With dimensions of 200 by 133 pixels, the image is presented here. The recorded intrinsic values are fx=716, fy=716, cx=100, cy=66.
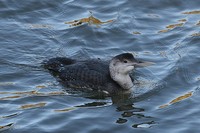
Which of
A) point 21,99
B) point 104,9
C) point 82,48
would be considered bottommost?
point 21,99

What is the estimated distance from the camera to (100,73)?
1406cm

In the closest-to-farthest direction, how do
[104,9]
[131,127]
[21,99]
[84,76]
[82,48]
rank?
[131,127] → [21,99] → [84,76] → [82,48] → [104,9]

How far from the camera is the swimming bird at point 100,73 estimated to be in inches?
546

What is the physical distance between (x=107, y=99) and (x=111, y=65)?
756 millimetres

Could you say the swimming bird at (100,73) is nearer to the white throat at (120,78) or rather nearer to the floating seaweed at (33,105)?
the white throat at (120,78)

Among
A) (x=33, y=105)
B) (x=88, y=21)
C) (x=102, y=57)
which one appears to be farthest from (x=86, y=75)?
(x=88, y=21)

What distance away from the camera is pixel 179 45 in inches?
620

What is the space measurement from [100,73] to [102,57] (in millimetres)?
1105

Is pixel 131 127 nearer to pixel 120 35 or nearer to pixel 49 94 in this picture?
pixel 49 94

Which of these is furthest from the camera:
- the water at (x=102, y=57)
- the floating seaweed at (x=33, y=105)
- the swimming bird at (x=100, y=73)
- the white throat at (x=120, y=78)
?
the white throat at (x=120, y=78)

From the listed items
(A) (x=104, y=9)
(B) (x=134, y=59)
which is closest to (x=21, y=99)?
(B) (x=134, y=59)

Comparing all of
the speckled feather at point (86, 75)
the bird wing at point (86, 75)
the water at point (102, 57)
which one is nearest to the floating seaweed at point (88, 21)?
the water at point (102, 57)

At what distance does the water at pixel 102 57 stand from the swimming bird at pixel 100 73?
0.84 feet

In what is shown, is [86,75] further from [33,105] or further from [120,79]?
[33,105]
